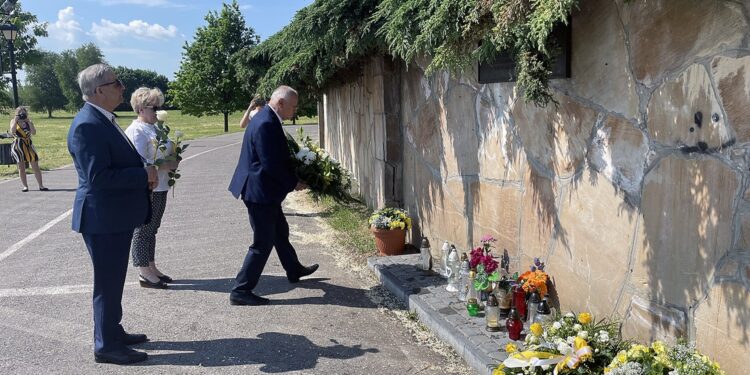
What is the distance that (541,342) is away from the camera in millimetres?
3506

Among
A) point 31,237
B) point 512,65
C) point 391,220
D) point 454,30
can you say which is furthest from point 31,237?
point 512,65

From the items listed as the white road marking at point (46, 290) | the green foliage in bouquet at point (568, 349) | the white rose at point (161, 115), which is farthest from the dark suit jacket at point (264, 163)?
the green foliage in bouquet at point (568, 349)

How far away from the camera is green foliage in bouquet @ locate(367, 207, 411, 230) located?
6461 mm

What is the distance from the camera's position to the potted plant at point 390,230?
6453 millimetres

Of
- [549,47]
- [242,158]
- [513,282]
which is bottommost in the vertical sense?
[513,282]

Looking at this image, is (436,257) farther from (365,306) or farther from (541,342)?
(541,342)

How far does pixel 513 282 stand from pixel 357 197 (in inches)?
231

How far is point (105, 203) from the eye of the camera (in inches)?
158

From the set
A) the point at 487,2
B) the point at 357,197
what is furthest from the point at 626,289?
the point at 357,197

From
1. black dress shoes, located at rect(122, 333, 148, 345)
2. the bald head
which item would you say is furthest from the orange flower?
black dress shoes, located at rect(122, 333, 148, 345)

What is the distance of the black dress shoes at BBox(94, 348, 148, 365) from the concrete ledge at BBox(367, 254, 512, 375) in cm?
210

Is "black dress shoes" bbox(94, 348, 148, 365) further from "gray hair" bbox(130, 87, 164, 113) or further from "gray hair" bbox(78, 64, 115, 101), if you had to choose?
"gray hair" bbox(130, 87, 164, 113)

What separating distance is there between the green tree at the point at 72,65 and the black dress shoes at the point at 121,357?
327 ft

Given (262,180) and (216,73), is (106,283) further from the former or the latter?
(216,73)
